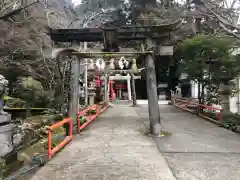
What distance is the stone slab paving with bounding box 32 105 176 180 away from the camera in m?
3.88

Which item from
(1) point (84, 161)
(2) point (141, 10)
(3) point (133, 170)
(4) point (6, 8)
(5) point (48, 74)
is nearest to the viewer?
(3) point (133, 170)

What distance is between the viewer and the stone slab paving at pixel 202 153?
395 centimetres

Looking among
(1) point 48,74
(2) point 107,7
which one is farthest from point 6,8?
(2) point 107,7

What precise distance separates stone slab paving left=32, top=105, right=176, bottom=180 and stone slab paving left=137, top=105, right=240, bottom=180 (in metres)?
0.28

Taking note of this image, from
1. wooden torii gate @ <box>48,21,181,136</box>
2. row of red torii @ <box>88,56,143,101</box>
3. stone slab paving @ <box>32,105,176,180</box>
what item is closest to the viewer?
stone slab paving @ <box>32,105,176,180</box>

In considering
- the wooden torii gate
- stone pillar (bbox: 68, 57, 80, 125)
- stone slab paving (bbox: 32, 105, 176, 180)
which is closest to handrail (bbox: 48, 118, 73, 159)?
stone slab paving (bbox: 32, 105, 176, 180)

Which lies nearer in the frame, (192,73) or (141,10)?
(192,73)

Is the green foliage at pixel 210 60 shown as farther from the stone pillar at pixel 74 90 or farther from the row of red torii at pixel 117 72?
the stone pillar at pixel 74 90

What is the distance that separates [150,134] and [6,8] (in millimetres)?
8338

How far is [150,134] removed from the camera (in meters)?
7.28

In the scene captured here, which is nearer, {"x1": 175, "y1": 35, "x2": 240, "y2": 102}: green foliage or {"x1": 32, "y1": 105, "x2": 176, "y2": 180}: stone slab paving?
{"x1": 32, "y1": 105, "x2": 176, "y2": 180}: stone slab paving

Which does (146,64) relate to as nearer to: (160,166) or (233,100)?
(160,166)

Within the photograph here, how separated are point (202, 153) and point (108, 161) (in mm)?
2327

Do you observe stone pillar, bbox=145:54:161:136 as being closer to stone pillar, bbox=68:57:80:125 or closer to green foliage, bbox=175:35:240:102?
stone pillar, bbox=68:57:80:125
